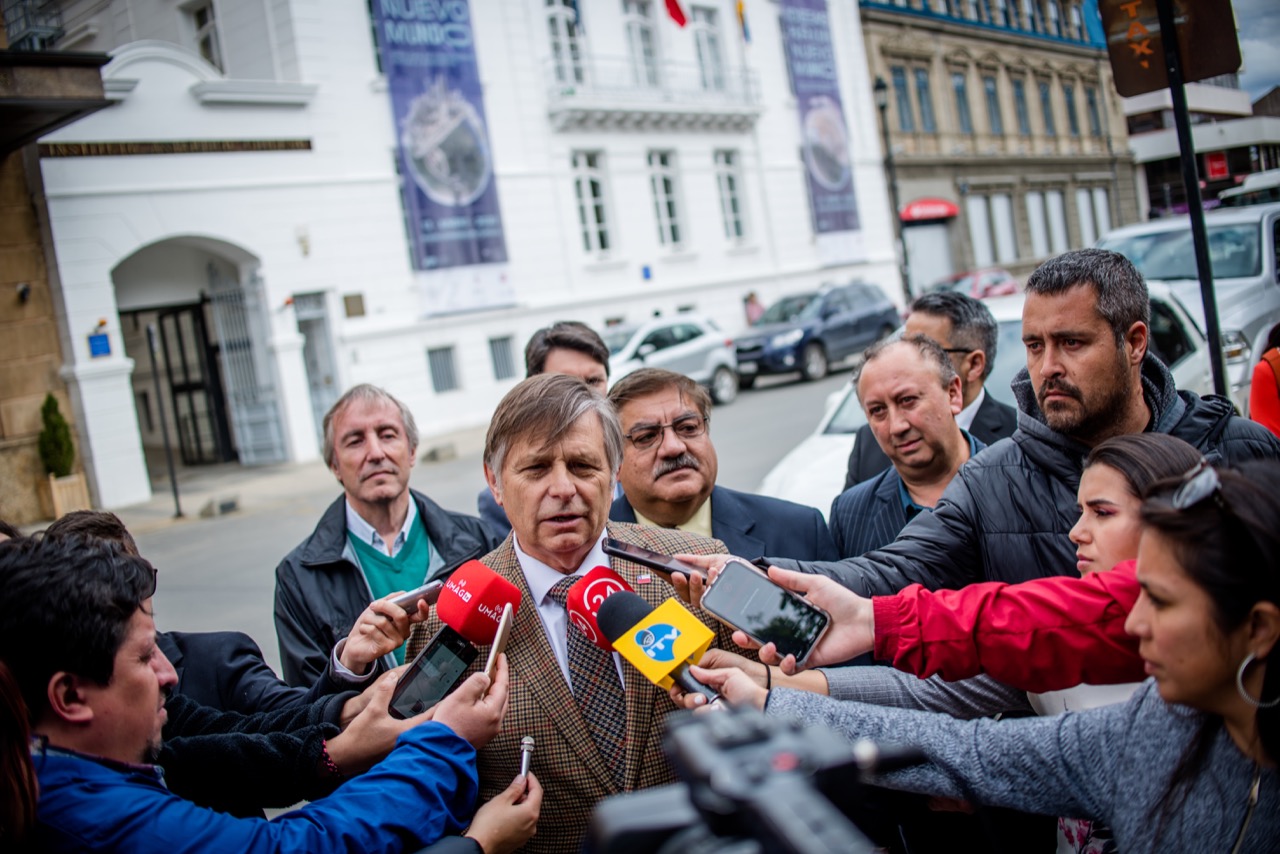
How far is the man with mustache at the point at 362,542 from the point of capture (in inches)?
148

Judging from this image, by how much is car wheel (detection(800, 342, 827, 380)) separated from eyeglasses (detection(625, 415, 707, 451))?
17.1 m

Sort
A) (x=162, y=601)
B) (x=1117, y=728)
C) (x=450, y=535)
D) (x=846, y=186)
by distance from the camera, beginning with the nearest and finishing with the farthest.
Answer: (x=1117, y=728)
(x=450, y=535)
(x=162, y=601)
(x=846, y=186)

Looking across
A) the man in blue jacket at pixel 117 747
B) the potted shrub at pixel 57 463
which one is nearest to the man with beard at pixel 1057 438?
the man in blue jacket at pixel 117 747

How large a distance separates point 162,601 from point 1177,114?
9.08 meters

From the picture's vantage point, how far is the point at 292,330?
18188 mm

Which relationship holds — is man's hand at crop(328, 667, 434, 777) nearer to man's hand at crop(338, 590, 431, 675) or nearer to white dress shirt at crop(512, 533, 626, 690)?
man's hand at crop(338, 590, 431, 675)

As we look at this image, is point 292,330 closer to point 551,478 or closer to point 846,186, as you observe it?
point 551,478

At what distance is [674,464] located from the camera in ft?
12.1

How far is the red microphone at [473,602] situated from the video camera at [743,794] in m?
1.26

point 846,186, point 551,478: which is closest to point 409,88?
point 846,186

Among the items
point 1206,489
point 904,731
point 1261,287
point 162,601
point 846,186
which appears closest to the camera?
point 1206,489

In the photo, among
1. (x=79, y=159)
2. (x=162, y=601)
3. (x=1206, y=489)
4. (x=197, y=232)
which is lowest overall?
(x=162, y=601)

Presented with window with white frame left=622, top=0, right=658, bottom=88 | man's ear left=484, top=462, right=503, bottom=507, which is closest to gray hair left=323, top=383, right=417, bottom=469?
man's ear left=484, top=462, right=503, bottom=507

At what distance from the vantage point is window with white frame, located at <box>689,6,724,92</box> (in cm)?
2702
